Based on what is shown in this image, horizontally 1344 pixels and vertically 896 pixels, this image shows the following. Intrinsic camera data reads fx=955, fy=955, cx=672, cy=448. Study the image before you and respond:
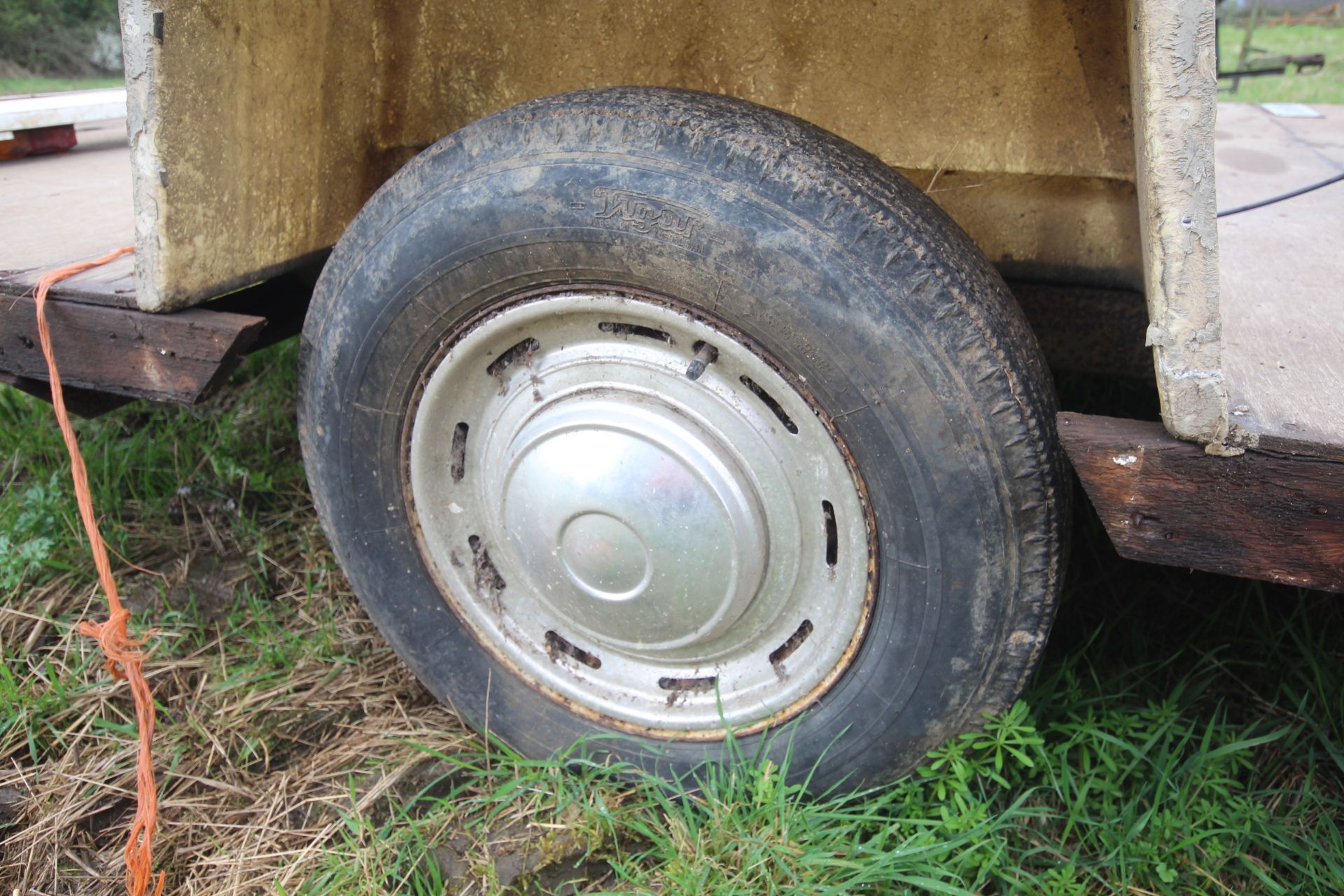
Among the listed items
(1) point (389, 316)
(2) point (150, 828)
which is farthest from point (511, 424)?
(2) point (150, 828)

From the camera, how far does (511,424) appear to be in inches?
53.7

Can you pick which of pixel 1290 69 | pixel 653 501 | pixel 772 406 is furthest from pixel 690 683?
pixel 1290 69

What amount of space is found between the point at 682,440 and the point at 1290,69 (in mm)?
7414

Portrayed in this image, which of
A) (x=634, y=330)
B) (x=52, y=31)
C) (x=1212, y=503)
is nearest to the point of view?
(x=1212, y=503)

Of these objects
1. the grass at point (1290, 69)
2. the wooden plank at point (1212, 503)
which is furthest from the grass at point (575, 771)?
the grass at point (1290, 69)

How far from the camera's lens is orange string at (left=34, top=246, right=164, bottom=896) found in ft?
4.29

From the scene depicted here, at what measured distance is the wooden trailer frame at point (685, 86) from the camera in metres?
0.99

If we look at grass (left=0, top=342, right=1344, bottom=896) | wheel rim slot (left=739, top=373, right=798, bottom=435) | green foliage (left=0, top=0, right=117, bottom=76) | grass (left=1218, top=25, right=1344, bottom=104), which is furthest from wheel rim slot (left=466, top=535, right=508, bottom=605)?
green foliage (left=0, top=0, right=117, bottom=76)

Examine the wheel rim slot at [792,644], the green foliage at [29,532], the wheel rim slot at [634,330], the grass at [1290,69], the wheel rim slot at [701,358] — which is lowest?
the green foliage at [29,532]

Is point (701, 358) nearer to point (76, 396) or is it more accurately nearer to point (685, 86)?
point (685, 86)

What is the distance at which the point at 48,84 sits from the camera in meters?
6.10

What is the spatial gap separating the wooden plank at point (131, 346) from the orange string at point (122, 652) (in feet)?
0.08

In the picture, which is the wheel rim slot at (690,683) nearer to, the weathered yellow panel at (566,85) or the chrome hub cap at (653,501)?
the chrome hub cap at (653,501)

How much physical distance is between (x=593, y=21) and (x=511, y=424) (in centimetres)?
63
